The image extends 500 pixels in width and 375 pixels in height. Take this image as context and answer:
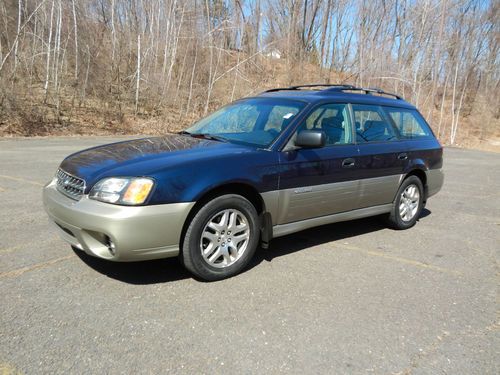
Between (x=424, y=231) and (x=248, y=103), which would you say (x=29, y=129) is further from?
(x=424, y=231)

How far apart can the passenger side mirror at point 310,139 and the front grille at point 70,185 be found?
78.6 inches

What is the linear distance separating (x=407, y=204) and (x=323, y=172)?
1.89m

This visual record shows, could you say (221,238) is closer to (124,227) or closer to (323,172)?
(124,227)

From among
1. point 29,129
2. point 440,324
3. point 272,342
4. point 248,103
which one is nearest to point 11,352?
point 272,342

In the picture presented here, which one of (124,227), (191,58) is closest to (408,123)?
(124,227)

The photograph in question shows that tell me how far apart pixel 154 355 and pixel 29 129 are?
48.6ft

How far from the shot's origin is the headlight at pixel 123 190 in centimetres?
335

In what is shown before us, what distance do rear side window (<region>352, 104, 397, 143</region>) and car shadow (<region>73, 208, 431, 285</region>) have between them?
122 centimetres

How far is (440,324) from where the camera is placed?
3.27m

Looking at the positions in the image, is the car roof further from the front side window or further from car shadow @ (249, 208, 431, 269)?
car shadow @ (249, 208, 431, 269)

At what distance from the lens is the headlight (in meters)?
3.35

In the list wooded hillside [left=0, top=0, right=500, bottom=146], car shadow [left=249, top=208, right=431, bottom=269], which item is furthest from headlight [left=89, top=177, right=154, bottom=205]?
wooded hillside [left=0, top=0, right=500, bottom=146]

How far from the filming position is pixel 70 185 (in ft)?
12.2

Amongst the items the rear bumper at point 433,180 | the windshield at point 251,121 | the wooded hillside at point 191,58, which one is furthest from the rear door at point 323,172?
the wooded hillside at point 191,58
